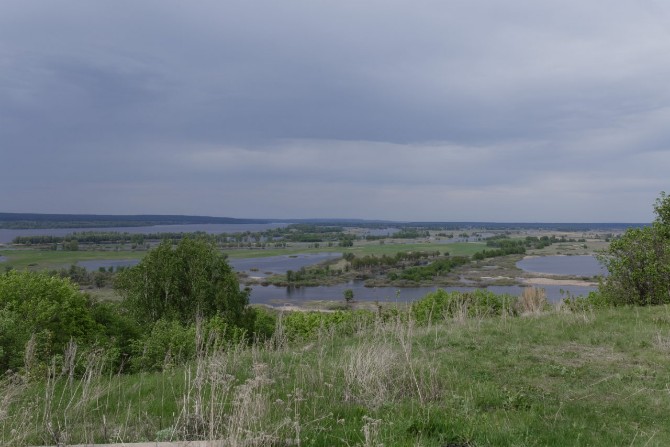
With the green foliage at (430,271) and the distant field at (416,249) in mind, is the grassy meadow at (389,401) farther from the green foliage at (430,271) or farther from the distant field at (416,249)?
the distant field at (416,249)

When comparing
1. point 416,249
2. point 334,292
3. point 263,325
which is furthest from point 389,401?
point 416,249

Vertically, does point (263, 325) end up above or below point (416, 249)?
above

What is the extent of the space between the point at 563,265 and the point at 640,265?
69033 millimetres

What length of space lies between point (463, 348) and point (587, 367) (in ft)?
7.90

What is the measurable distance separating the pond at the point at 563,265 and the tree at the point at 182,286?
5224 centimetres

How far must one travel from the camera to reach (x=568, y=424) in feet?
15.4

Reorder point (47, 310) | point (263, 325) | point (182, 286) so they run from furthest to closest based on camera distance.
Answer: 1. point (263, 325)
2. point (182, 286)
3. point (47, 310)

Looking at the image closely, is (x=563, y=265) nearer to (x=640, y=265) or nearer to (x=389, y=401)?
(x=640, y=265)

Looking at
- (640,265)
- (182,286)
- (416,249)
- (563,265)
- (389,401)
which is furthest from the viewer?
(416,249)

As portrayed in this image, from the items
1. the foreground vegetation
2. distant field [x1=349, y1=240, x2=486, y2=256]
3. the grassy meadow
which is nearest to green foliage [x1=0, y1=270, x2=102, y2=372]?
the foreground vegetation

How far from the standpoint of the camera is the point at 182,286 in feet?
75.0

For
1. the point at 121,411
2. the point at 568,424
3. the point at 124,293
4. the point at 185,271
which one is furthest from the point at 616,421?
the point at 124,293

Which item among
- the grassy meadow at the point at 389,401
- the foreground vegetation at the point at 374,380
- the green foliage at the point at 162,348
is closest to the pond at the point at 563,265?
the foreground vegetation at the point at 374,380

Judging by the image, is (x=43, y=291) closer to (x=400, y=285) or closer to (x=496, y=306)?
(x=496, y=306)
